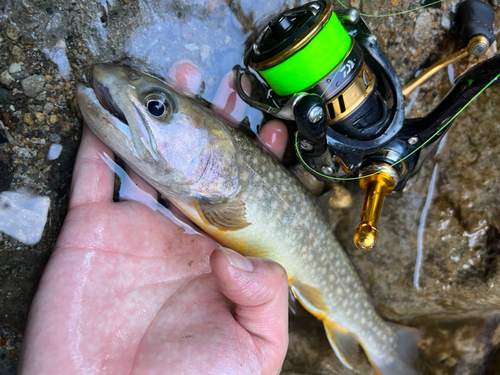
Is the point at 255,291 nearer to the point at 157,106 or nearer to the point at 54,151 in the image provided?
the point at 157,106

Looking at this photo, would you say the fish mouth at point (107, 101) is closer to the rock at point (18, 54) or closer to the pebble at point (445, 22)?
the rock at point (18, 54)

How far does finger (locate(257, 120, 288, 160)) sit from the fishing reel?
23 centimetres

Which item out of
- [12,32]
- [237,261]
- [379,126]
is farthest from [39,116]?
[379,126]

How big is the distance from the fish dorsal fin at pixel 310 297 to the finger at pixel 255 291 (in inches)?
19.1

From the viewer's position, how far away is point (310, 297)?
2.33 m

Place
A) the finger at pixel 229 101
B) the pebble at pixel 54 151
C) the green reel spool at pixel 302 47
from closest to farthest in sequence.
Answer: the green reel spool at pixel 302 47, the pebble at pixel 54 151, the finger at pixel 229 101

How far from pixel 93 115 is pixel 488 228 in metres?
2.55

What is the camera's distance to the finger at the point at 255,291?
5.06ft

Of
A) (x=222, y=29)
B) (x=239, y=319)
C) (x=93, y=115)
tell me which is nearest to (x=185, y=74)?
(x=222, y=29)

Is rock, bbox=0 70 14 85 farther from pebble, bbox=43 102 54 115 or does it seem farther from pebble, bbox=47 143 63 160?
pebble, bbox=47 143 63 160

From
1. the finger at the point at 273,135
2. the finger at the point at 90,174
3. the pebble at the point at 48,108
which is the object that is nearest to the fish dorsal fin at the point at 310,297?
the finger at the point at 273,135

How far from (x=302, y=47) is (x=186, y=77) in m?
0.80

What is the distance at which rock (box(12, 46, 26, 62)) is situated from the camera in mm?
1630

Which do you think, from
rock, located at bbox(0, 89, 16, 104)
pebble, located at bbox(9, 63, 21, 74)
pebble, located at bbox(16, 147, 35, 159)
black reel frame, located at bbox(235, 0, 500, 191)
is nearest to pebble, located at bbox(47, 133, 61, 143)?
pebble, located at bbox(16, 147, 35, 159)
